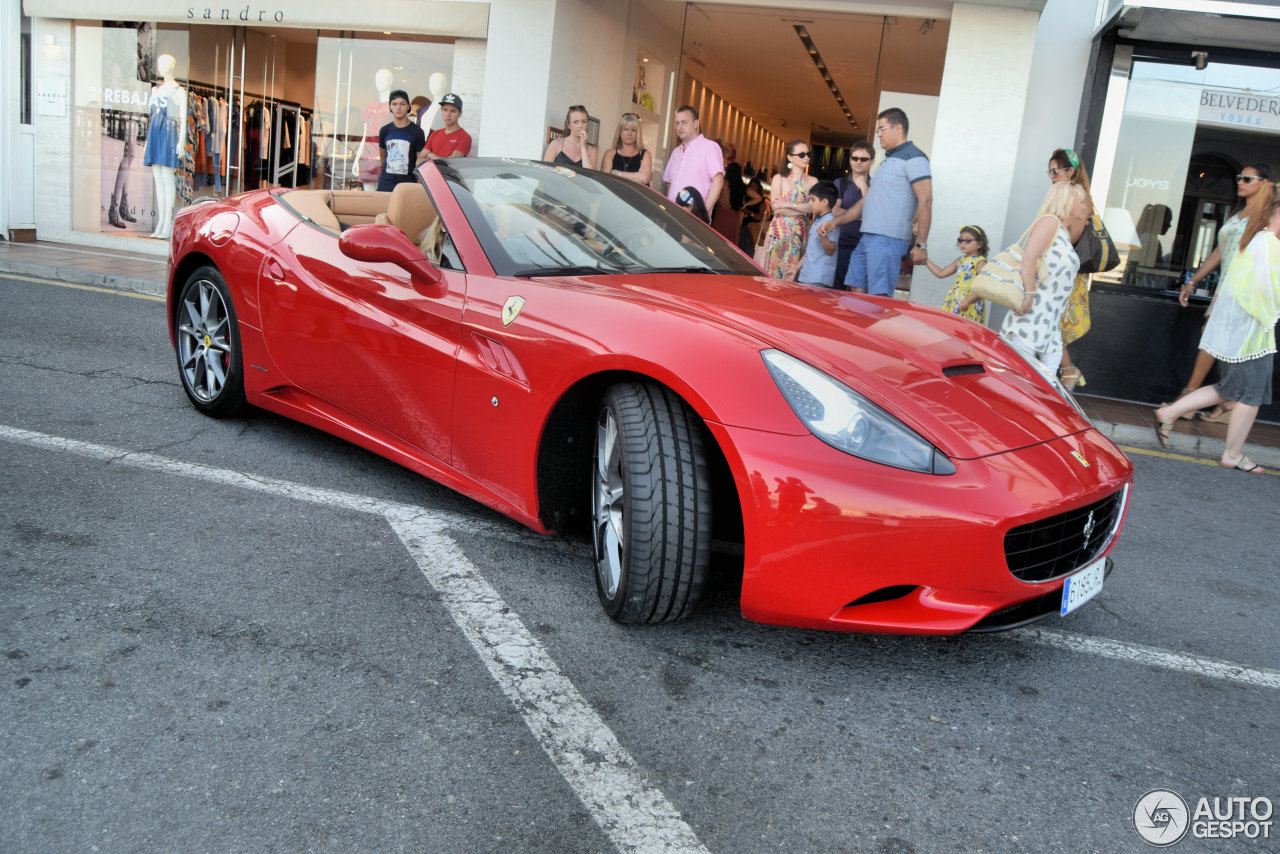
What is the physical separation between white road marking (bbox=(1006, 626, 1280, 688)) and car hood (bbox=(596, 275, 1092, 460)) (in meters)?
0.63

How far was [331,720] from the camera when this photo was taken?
2166mm

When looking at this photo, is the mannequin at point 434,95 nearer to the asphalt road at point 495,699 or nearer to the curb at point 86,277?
the curb at point 86,277

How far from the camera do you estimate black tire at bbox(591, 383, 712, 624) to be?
2516 mm

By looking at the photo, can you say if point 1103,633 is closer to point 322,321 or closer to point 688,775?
point 688,775

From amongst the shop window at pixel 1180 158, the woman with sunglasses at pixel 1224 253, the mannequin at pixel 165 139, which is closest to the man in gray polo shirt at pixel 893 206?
the woman with sunglasses at pixel 1224 253

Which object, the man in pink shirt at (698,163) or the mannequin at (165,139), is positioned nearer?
the man in pink shirt at (698,163)

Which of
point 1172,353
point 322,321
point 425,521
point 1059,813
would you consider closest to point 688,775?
point 1059,813

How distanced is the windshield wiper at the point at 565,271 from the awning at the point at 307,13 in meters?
7.77

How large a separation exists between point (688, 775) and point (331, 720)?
77 centimetres

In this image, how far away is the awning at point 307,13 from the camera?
10.4m

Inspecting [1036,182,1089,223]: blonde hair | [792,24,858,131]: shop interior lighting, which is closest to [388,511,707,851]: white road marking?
[1036,182,1089,223]: blonde hair

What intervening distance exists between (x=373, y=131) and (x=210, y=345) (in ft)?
28.1

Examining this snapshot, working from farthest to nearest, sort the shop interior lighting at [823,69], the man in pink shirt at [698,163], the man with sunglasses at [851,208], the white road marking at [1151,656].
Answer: the shop interior lighting at [823,69] < the man in pink shirt at [698,163] < the man with sunglasses at [851,208] < the white road marking at [1151,656]

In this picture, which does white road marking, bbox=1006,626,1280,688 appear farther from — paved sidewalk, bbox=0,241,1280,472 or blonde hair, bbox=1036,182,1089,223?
paved sidewalk, bbox=0,241,1280,472
